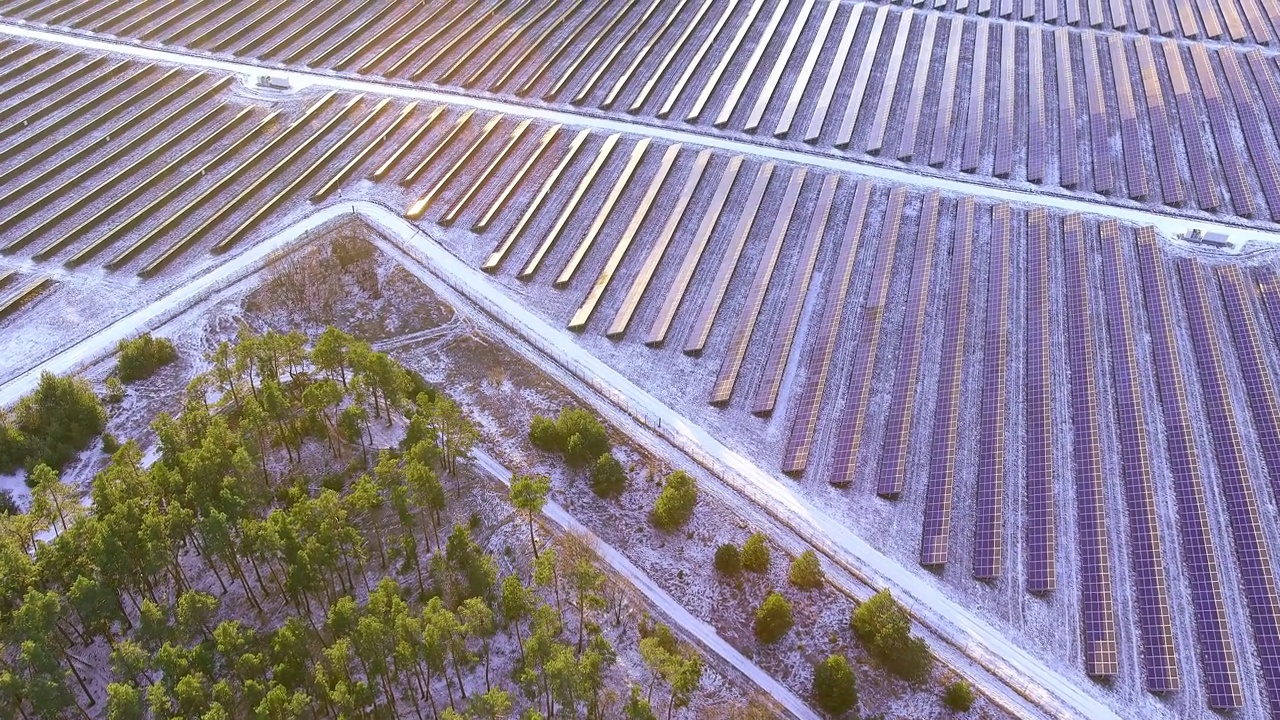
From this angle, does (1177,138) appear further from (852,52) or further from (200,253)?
(200,253)

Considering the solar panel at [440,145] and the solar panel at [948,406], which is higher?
the solar panel at [440,145]

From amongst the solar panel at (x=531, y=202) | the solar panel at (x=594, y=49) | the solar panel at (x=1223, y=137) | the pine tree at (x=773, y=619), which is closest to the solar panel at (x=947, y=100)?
the solar panel at (x=1223, y=137)

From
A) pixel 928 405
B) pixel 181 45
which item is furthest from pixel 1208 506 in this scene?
pixel 181 45

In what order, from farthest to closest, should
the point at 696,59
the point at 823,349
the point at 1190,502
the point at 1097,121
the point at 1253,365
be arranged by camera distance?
the point at 696,59
the point at 1097,121
the point at 823,349
the point at 1253,365
the point at 1190,502

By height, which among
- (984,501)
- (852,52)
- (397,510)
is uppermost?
(852,52)

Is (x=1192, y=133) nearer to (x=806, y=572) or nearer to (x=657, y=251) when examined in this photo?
(x=657, y=251)

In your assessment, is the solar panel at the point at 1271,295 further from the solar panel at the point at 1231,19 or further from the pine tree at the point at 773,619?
the solar panel at the point at 1231,19

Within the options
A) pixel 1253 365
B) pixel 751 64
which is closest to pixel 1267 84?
pixel 1253 365
